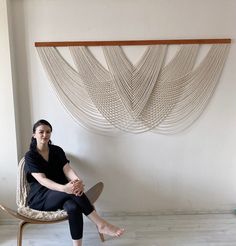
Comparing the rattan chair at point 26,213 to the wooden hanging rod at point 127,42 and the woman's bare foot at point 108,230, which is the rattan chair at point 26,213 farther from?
the wooden hanging rod at point 127,42

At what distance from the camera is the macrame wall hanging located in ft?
7.99

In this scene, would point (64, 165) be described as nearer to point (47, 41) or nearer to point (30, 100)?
point (30, 100)

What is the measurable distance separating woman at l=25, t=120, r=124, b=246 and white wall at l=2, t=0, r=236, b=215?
33 cm

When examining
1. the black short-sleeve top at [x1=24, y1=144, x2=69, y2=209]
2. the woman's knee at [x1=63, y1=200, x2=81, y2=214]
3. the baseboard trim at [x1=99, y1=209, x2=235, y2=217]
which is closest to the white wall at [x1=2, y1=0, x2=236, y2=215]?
the baseboard trim at [x1=99, y1=209, x2=235, y2=217]

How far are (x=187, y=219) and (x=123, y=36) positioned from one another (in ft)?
5.42

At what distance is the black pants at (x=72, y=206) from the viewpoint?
2020 mm

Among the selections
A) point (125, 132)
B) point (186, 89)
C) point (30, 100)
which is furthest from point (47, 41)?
point (186, 89)

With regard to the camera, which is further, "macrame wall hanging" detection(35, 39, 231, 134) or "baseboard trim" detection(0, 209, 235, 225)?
"baseboard trim" detection(0, 209, 235, 225)

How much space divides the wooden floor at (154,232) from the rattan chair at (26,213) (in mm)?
250

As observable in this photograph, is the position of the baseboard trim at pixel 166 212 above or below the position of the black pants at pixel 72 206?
below

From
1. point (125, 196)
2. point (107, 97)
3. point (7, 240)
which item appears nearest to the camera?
point (7, 240)

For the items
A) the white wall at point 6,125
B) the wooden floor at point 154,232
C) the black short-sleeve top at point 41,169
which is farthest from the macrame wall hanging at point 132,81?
the wooden floor at point 154,232

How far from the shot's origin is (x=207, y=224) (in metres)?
2.54

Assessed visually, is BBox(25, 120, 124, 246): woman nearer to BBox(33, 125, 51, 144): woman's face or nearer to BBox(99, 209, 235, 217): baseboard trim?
BBox(33, 125, 51, 144): woman's face
